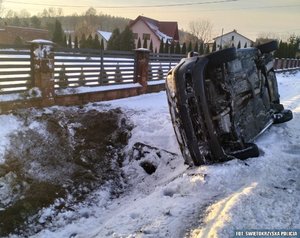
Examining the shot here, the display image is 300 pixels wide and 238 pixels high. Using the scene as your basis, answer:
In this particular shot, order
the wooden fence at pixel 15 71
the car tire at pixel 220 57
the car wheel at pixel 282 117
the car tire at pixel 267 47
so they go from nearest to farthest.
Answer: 1. the car tire at pixel 220 57
2. the car tire at pixel 267 47
3. the car wheel at pixel 282 117
4. the wooden fence at pixel 15 71

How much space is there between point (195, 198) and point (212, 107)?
1.27 meters

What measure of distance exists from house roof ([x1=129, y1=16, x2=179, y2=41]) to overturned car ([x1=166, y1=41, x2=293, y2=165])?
46.6 meters

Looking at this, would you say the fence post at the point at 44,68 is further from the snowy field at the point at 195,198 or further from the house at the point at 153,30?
the house at the point at 153,30

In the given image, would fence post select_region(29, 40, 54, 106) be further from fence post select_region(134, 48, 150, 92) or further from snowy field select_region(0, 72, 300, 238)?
fence post select_region(134, 48, 150, 92)

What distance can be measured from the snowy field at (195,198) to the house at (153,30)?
43625mm

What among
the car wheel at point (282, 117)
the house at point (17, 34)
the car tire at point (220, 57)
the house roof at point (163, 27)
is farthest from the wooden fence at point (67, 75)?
the house roof at point (163, 27)

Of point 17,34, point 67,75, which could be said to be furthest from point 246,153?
point 17,34

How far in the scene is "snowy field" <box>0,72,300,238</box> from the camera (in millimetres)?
3326

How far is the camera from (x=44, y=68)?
26.0ft

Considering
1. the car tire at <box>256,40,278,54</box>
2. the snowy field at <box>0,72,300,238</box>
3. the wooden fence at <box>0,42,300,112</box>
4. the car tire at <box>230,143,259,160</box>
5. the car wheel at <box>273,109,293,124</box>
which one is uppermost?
the car tire at <box>256,40,278,54</box>

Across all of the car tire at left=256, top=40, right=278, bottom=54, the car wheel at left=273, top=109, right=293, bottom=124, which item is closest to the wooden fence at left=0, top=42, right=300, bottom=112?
the car tire at left=256, top=40, right=278, bottom=54

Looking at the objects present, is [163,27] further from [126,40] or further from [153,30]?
[126,40]

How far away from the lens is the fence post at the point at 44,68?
25.6ft

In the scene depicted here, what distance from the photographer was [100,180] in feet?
19.6
